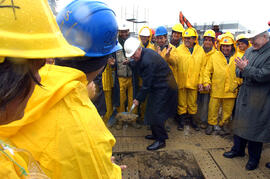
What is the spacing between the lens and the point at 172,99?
11.7 ft

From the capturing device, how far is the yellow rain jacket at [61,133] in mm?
727

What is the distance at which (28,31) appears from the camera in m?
0.50

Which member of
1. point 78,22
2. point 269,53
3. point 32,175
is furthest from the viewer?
point 269,53

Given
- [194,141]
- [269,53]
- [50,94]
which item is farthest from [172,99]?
[50,94]

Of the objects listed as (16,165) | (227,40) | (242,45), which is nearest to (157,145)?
(227,40)

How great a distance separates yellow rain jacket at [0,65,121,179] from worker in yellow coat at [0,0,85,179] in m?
0.10

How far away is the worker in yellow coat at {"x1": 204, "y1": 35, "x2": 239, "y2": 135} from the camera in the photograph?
12.8 ft

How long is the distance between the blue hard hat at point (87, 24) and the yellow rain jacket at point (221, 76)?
3384mm

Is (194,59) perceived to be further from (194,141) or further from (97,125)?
→ (97,125)

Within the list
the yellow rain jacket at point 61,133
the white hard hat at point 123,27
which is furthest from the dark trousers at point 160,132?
the yellow rain jacket at point 61,133

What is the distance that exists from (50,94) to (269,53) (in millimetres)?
2970

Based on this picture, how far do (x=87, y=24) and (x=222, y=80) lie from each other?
358 cm

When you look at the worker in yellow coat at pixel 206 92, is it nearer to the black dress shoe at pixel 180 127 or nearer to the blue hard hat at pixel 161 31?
the black dress shoe at pixel 180 127

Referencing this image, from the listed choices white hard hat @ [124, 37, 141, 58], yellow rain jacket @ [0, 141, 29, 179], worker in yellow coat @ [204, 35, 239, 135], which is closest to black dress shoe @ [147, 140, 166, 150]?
worker in yellow coat @ [204, 35, 239, 135]
